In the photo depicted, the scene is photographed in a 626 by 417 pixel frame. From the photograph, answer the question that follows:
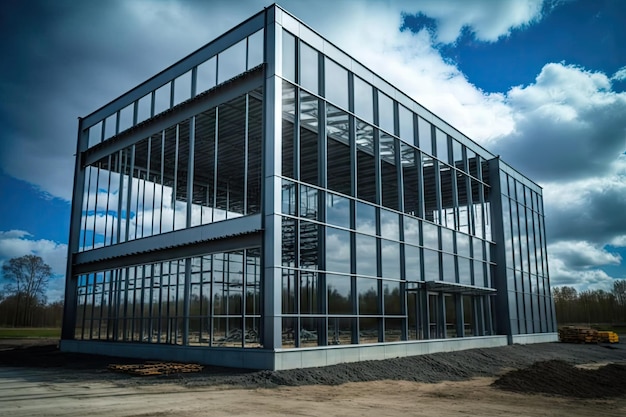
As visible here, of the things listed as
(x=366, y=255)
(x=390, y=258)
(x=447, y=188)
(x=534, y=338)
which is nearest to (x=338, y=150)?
(x=366, y=255)

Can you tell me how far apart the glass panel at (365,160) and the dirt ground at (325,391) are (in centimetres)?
956

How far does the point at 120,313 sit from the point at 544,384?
21.1 meters

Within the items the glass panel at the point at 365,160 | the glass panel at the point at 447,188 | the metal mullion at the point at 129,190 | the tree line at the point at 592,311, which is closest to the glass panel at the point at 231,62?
the glass panel at the point at 365,160

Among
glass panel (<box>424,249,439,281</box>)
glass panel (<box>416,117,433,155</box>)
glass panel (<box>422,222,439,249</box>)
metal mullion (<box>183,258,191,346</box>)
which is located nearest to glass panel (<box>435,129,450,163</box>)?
glass panel (<box>416,117,433,155</box>)

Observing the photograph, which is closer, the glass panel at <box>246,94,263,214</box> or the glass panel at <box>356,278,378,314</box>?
the glass panel at <box>356,278,378,314</box>

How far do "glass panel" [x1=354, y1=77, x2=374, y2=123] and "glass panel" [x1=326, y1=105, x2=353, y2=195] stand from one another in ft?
3.69

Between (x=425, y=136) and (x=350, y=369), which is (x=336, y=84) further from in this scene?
(x=350, y=369)

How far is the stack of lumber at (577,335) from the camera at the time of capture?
4478cm

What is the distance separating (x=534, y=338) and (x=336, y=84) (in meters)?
27.8

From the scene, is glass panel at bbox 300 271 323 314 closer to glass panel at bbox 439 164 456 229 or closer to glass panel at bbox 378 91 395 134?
glass panel at bbox 378 91 395 134

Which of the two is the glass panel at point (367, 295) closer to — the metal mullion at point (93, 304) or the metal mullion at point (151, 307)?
the metal mullion at point (151, 307)

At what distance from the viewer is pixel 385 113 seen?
2812cm

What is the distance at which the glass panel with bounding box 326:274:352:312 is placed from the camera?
71.3 feet

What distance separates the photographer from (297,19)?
2272cm
